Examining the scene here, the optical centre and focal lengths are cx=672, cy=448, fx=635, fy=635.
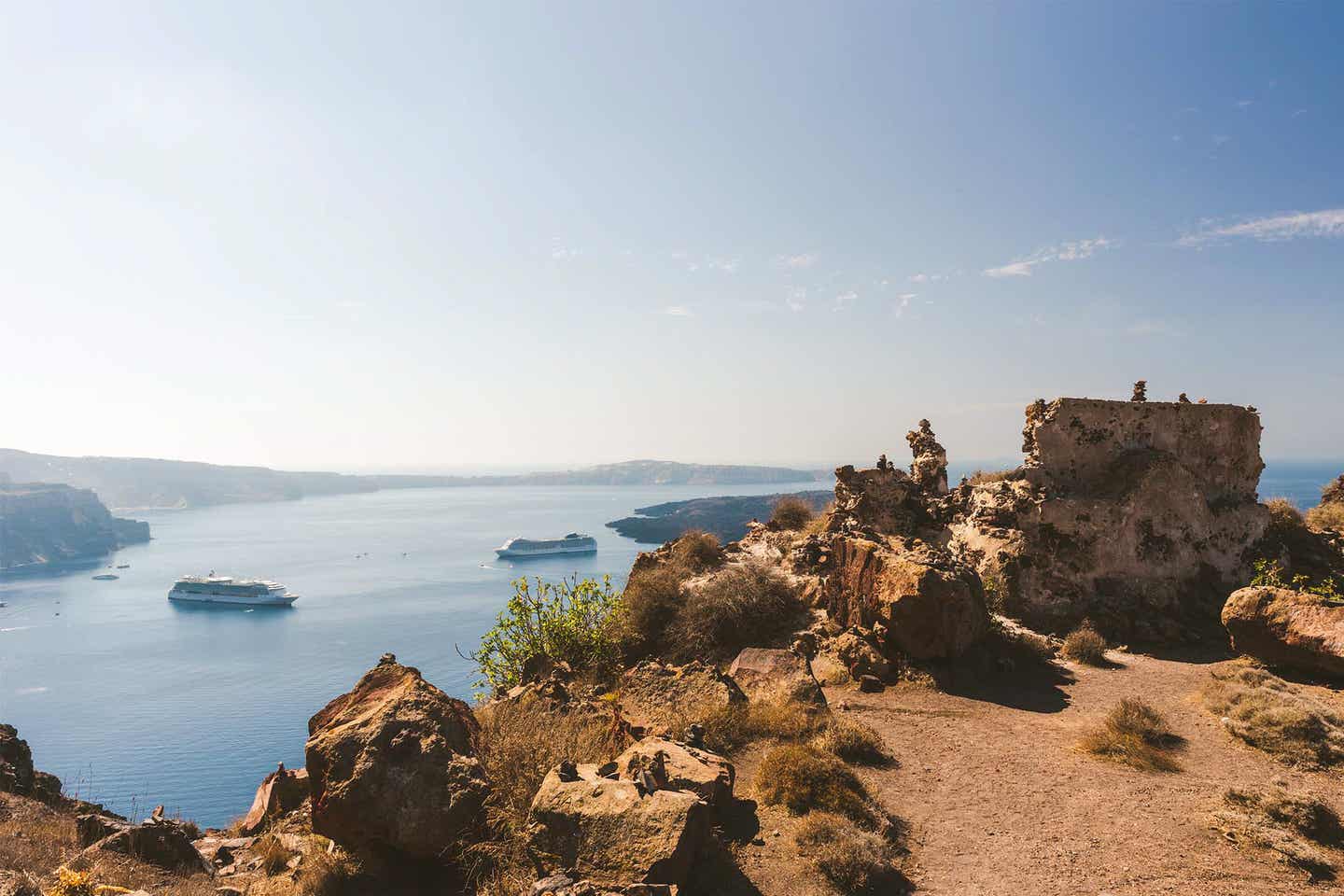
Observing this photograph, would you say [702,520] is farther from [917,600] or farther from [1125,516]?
[917,600]

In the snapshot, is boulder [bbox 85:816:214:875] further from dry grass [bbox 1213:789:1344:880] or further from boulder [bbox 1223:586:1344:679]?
boulder [bbox 1223:586:1344:679]

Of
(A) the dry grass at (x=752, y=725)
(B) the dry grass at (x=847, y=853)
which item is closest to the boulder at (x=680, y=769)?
(B) the dry grass at (x=847, y=853)

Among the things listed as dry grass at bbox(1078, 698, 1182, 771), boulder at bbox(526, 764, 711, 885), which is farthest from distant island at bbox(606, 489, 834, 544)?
boulder at bbox(526, 764, 711, 885)

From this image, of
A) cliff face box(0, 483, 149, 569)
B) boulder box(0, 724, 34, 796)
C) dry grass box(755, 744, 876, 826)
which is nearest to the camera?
dry grass box(755, 744, 876, 826)

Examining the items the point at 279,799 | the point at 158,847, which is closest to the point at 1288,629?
the point at 279,799

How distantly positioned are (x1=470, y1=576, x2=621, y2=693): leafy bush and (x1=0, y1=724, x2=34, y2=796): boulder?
23.0ft

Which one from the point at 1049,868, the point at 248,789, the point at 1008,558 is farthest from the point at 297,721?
the point at 1049,868

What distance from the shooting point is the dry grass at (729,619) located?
13.6 meters

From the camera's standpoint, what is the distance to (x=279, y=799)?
8.70 m

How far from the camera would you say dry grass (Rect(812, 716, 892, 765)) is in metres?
7.92

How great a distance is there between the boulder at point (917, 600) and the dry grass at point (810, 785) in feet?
15.1

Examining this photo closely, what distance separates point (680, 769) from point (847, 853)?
5.22 ft

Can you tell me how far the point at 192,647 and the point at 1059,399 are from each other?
72249 mm

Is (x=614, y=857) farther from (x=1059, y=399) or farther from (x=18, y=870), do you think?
(x=1059, y=399)
